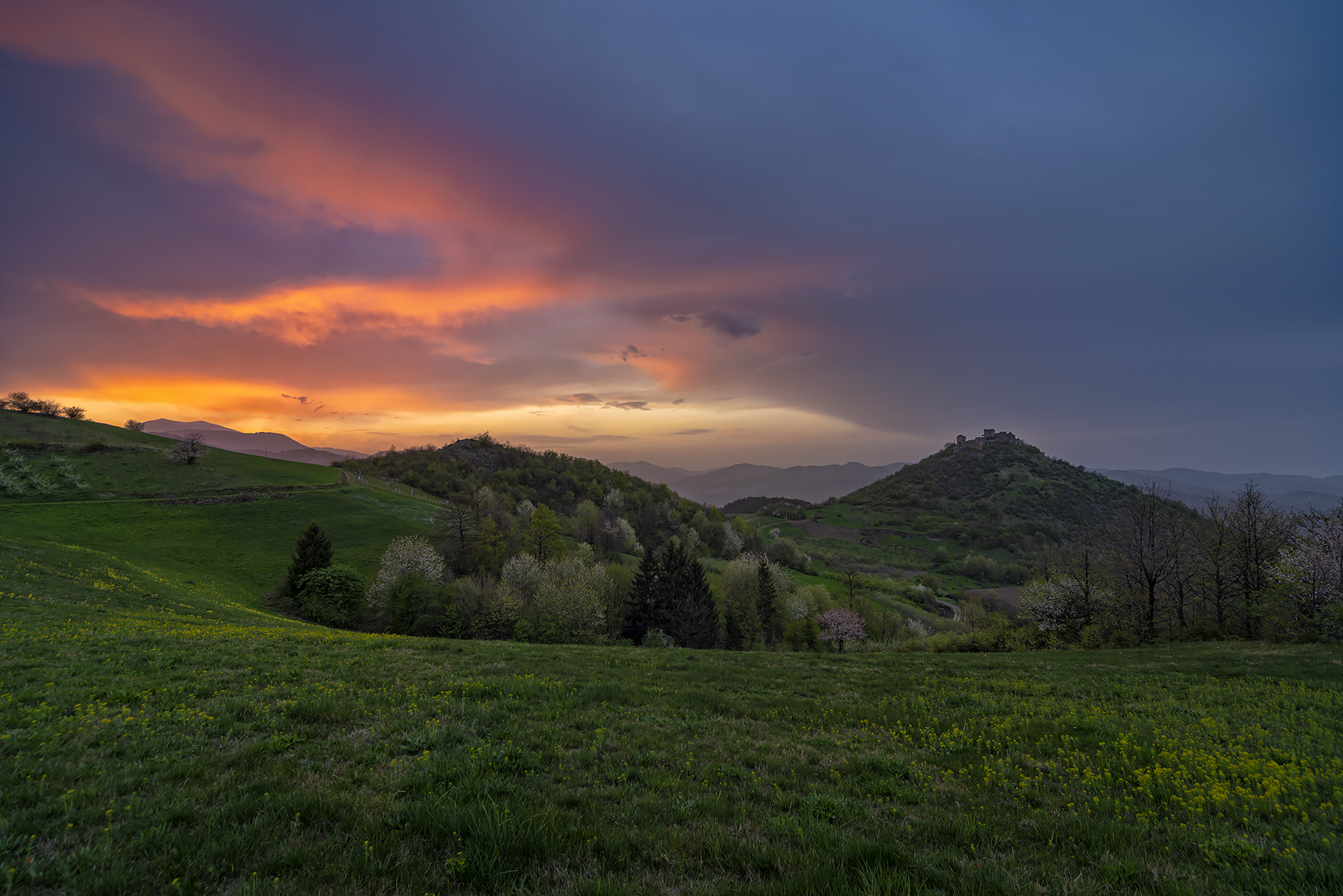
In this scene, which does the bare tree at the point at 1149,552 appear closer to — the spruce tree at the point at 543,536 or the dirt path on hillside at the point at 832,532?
the spruce tree at the point at 543,536

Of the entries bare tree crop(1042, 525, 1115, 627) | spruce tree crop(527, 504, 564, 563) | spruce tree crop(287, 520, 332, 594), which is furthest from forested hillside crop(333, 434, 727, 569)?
bare tree crop(1042, 525, 1115, 627)

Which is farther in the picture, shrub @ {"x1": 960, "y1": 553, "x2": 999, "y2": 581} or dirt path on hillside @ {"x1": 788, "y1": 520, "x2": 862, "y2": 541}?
dirt path on hillside @ {"x1": 788, "y1": 520, "x2": 862, "y2": 541}

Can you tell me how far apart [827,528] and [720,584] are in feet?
418

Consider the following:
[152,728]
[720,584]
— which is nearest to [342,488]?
[720,584]

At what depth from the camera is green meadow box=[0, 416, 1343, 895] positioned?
4.67 meters

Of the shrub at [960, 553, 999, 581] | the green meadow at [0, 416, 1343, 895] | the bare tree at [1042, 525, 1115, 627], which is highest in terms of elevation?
the green meadow at [0, 416, 1343, 895]

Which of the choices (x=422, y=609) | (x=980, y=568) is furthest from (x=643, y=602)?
(x=980, y=568)

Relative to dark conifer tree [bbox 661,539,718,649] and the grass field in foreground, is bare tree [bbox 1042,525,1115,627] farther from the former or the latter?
dark conifer tree [bbox 661,539,718,649]

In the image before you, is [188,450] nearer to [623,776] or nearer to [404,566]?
[404,566]

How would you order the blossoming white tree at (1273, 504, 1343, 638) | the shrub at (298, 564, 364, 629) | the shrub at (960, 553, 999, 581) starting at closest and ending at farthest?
the blossoming white tree at (1273, 504, 1343, 638) → the shrub at (298, 564, 364, 629) → the shrub at (960, 553, 999, 581)

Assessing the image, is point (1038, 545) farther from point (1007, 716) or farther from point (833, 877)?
point (833, 877)

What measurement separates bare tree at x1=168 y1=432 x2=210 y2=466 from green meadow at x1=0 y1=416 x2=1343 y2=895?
289 feet

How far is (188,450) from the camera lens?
81.1 m

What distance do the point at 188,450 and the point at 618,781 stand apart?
111 m
